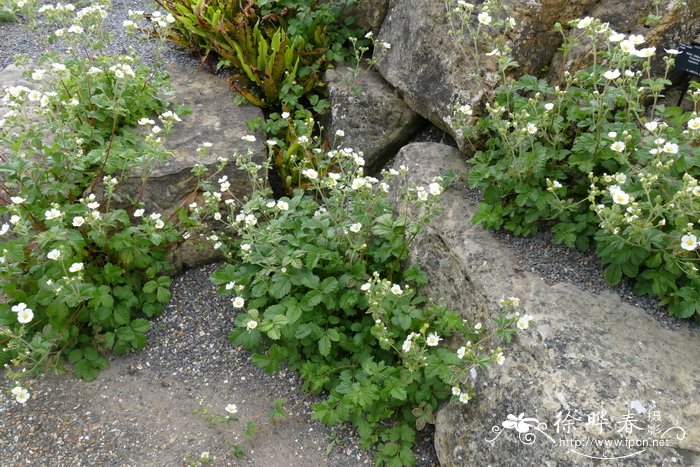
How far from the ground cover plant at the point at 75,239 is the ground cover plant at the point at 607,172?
7.35 ft

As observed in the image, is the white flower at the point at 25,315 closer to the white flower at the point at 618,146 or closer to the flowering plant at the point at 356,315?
the flowering plant at the point at 356,315

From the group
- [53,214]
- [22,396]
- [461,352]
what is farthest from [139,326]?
[461,352]

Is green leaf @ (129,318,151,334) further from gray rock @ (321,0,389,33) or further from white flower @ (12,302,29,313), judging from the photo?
gray rock @ (321,0,389,33)

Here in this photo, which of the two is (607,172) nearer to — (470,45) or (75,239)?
(470,45)

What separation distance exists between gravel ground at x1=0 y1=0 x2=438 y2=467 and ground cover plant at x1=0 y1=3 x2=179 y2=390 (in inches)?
7.0

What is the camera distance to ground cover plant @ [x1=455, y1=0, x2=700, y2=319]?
298cm

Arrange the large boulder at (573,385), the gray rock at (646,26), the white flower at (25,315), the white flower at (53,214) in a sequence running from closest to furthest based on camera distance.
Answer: the large boulder at (573,385) → the white flower at (25,315) → the white flower at (53,214) → the gray rock at (646,26)

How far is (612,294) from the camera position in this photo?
326cm

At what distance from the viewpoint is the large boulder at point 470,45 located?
4.11 meters

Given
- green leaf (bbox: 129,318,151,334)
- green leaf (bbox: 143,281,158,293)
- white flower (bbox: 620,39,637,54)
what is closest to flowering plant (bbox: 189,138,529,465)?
green leaf (bbox: 143,281,158,293)

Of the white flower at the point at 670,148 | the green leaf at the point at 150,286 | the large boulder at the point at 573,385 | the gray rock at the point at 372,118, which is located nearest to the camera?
the large boulder at the point at 573,385

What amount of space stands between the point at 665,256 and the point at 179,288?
10.4ft

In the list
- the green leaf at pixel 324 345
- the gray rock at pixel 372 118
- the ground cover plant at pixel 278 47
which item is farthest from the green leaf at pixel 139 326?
the gray rock at pixel 372 118

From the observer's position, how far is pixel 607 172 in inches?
135
